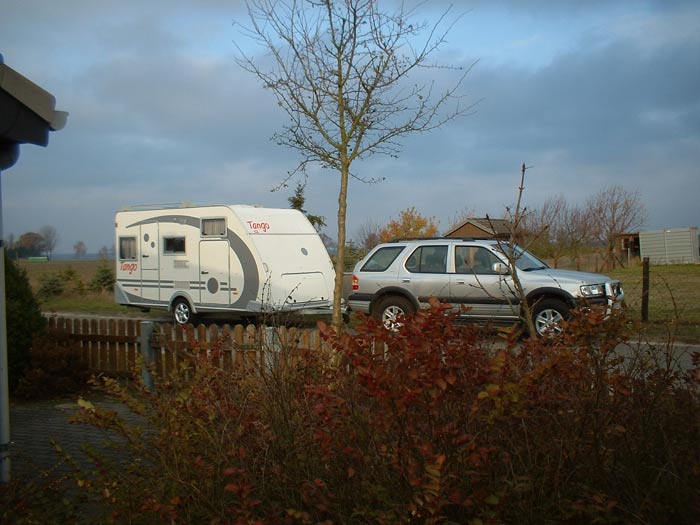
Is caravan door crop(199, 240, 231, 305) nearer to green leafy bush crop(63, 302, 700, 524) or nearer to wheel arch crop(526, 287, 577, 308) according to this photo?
wheel arch crop(526, 287, 577, 308)

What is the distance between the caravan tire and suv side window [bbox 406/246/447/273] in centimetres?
578

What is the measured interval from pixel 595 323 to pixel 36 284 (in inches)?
1024

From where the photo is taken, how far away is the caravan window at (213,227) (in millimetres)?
15727

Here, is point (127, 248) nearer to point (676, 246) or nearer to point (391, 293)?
point (391, 293)

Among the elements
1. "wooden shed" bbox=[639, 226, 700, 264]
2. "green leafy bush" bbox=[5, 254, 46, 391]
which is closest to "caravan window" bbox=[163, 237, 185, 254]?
"green leafy bush" bbox=[5, 254, 46, 391]

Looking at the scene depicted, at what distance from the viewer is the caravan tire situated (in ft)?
54.4

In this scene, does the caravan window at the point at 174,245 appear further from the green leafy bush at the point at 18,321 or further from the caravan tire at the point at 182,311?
the green leafy bush at the point at 18,321

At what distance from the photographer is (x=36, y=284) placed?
1029 inches

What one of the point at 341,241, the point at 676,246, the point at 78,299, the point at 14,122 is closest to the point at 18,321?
the point at 341,241

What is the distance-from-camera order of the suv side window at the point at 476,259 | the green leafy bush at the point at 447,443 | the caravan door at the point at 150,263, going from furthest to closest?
the caravan door at the point at 150,263 < the suv side window at the point at 476,259 < the green leafy bush at the point at 447,443

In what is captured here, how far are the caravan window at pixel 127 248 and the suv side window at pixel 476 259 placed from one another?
857 centimetres

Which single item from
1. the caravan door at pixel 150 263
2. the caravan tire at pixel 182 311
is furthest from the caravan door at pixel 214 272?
the caravan door at pixel 150 263

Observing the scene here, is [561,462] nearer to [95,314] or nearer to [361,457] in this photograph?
[361,457]

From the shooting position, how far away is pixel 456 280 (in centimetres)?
1323
